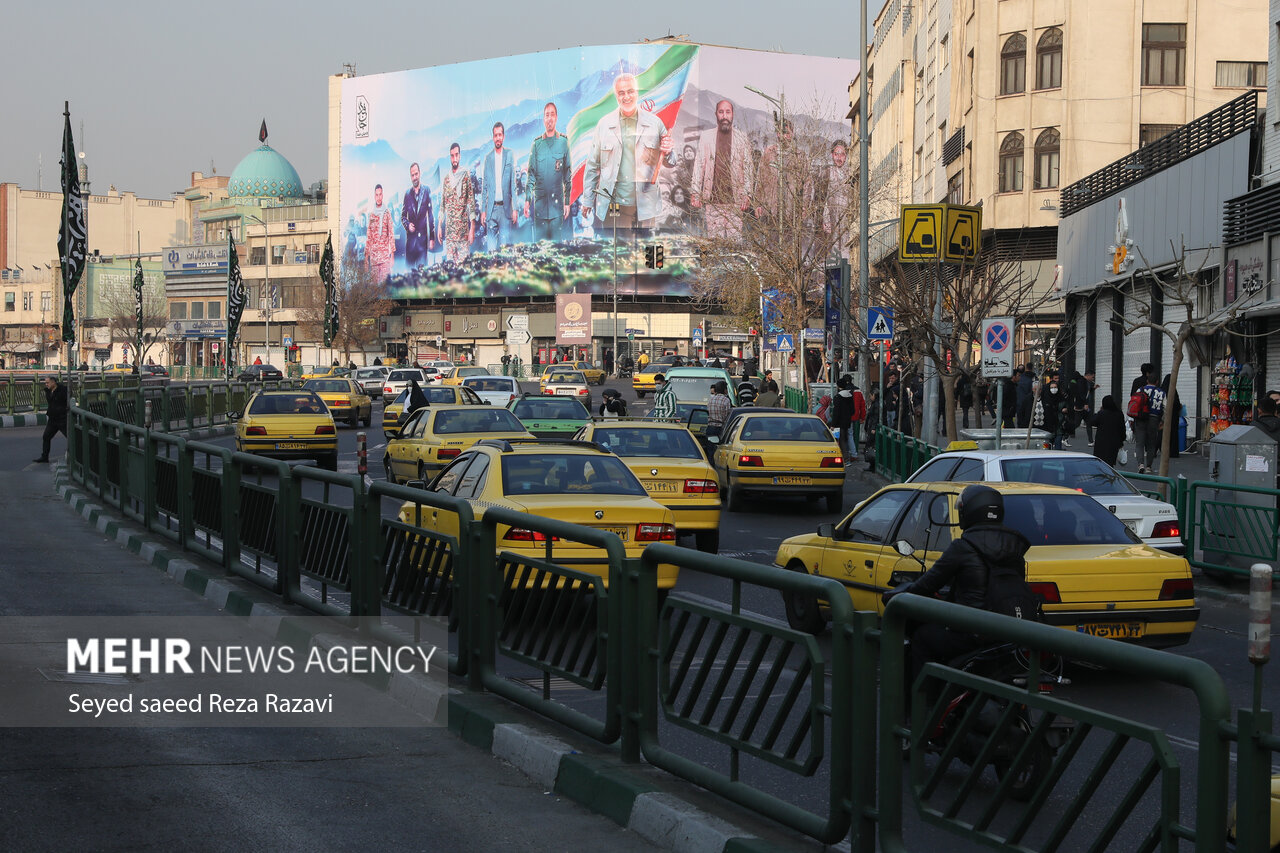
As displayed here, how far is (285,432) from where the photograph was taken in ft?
86.3

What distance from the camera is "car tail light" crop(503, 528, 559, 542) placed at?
7.36 meters

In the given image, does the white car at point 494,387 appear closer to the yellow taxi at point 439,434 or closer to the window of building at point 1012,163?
the yellow taxi at point 439,434

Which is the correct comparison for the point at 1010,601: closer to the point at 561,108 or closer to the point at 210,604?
the point at 210,604

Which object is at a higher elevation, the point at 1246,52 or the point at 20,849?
the point at 1246,52

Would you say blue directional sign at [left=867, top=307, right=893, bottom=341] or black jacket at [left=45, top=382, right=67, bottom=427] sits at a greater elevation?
blue directional sign at [left=867, top=307, right=893, bottom=341]

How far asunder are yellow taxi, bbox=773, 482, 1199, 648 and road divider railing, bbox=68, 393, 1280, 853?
2.87 meters

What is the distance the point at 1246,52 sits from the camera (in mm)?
47031

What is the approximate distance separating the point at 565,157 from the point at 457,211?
11.5 metres

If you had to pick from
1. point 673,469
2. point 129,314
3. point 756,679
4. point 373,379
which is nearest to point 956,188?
point 373,379

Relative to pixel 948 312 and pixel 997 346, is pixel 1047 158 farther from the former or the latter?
pixel 997 346

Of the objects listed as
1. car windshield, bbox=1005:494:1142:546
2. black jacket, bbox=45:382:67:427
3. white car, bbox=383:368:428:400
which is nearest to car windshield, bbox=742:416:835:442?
car windshield, bbox=1005:494:1142:546

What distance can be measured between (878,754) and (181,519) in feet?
35.3

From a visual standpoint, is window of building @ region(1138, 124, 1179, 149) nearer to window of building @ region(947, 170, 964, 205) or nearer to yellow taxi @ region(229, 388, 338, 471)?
window of building @ region(947, 170, 964, 205)

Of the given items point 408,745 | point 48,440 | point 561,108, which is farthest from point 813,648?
point 561,108
